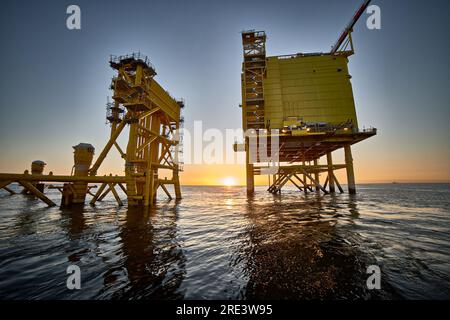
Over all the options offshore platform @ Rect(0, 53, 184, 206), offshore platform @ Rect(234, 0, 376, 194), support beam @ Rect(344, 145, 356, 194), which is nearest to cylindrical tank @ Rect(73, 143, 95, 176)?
offshore platform @ Rect(0, 53, 184, 206)

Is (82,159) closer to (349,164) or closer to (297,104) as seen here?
(297,104)

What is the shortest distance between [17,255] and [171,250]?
3.85 metres

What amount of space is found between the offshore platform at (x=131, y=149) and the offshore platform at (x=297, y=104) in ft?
35.3

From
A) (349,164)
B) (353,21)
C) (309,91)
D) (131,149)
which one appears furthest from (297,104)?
(131,149)

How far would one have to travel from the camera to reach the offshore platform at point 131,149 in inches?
523

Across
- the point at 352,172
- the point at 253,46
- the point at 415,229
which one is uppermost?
the point at 253,46

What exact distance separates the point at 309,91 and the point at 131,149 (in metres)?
22.1

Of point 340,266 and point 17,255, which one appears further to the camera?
point 17,255

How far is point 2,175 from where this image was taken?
1077 centimetres

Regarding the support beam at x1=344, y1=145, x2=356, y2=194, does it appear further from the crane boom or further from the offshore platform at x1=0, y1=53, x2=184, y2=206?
the offshore platform at x1=0, y1=53, x2=184, y2=206

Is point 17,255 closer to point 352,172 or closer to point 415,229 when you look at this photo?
point 415,229

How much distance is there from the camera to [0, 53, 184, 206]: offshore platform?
43.6ft
